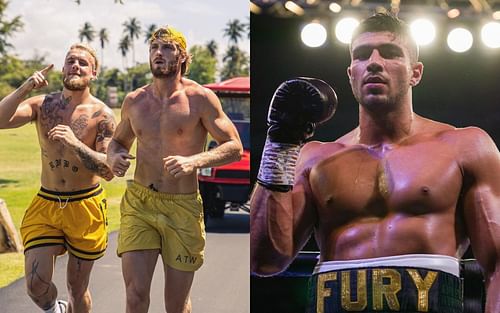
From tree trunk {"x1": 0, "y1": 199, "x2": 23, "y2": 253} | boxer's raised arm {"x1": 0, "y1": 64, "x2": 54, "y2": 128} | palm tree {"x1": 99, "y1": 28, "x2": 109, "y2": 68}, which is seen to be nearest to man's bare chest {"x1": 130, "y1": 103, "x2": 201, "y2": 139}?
palm tree {"x1": 99, "y1": 28, "x2": 109, "y2": 68}

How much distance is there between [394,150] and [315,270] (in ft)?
1.95

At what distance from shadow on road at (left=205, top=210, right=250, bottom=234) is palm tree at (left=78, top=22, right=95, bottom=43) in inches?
41.2

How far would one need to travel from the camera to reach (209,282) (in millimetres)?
3736

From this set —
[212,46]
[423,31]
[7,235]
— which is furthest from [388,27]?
[7,235]

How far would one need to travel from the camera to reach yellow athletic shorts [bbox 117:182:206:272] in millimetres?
3570

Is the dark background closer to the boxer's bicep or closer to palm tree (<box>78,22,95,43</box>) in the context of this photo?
the boxer's bicep

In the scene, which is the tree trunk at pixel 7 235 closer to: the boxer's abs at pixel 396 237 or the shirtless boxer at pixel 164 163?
the shirtless boxer at pixel 164 163

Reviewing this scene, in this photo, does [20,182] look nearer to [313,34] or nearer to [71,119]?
[71,119]

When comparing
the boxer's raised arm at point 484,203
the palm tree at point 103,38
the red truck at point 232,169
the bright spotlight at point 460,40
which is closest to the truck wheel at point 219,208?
the red truck at point 232,169

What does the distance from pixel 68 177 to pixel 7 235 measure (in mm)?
494

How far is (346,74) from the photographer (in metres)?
3.27

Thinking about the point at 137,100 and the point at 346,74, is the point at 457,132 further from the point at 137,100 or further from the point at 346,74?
the point at 137,100

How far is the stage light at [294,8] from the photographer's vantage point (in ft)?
10.6

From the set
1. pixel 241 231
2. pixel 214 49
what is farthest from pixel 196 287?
pixel 214 49
